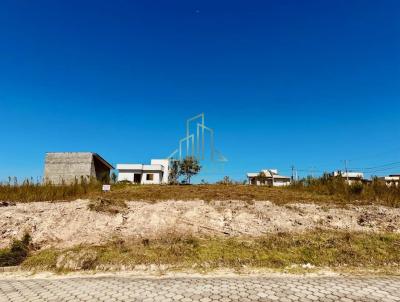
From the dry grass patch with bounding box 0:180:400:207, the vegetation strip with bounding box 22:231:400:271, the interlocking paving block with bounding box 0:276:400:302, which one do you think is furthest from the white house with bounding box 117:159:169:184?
the interlocking paving block with bounding box 0:276:400:302

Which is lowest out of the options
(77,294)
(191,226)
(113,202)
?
(77,294)

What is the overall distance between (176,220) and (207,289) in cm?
457

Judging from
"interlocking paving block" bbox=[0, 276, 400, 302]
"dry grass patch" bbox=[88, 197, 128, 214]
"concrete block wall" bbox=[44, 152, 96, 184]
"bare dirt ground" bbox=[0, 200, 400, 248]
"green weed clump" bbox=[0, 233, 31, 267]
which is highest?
"concrete block wall" bbox=[44, 152, 96, 184]

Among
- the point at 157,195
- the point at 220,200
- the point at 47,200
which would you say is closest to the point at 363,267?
the point at 220,200

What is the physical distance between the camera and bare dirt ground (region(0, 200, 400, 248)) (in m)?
9.45

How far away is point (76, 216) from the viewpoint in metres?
10.4

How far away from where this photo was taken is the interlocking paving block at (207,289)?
5262 millimetres

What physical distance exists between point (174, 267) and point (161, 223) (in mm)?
2655

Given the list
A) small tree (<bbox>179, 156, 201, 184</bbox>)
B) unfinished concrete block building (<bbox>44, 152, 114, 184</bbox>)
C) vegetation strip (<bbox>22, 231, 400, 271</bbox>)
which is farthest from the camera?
small tree (<bbox>179, 156, 201, 184</bbox>)

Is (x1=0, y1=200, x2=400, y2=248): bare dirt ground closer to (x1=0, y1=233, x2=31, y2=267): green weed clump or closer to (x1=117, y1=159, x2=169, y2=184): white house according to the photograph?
(x1=0, y1=233, x2=31, y2=267): green weed clump

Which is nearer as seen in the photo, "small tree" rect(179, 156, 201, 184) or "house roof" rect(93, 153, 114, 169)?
"house roof" rect(93, 153, 114, 169)

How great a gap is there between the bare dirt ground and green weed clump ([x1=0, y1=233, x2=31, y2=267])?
0.36 meters

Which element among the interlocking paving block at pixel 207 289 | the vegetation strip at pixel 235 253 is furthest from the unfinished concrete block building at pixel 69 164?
the interlocking paving block at pixel 207 289

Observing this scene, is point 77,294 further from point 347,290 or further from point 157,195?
point 157,195
